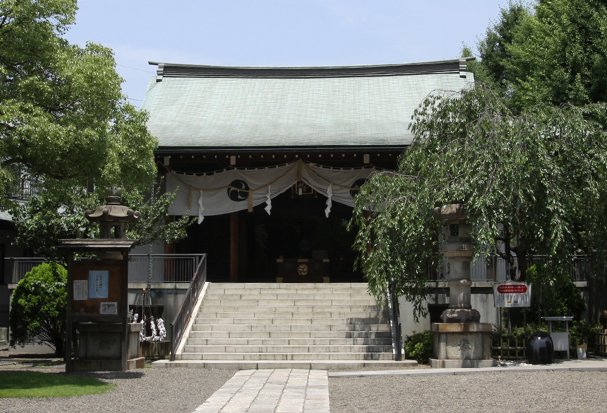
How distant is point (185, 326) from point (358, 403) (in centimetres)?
682

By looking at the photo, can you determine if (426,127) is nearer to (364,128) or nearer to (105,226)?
(364,128)

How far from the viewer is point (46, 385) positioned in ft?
32.4

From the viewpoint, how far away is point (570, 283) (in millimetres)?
15055

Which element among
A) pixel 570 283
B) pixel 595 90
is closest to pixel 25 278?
pixel 570 283

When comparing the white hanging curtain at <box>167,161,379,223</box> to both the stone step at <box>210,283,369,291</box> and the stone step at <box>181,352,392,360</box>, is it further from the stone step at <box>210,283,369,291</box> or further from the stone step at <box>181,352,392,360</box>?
the stone step at <box>181,352,392,360</box>

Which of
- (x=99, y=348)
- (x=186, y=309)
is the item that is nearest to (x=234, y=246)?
(x=186, y=309)

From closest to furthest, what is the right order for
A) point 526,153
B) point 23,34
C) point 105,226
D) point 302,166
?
point 23,34 < point 526,153 < point 105,226 < point 302,166

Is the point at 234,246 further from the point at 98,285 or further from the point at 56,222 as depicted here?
the point at 98,285

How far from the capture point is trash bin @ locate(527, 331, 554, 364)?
12453 millimetres

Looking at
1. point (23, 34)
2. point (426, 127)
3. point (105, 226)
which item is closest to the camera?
point (23, 34)

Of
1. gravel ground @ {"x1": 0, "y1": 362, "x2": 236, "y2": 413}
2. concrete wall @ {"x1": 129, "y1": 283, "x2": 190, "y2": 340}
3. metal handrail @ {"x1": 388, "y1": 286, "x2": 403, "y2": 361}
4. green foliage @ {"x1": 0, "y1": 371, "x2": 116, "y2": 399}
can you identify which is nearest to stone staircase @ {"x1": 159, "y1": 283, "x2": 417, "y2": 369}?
metal handrail @ {"x1": 388, "y1": 286, "x2": 403, "y2": 361}

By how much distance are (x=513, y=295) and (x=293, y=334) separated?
4.85 meters

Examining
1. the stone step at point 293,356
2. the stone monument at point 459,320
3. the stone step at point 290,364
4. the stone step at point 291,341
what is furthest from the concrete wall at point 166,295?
the stone monument at point 459,320

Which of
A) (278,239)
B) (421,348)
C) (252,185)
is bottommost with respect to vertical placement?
(421,348)
